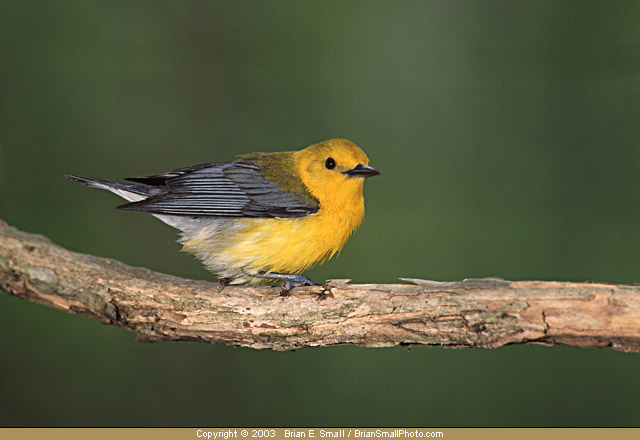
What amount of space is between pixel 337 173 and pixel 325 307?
881 millimetres

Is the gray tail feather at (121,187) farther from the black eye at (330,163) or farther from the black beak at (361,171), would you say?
the black beak at (361,171)

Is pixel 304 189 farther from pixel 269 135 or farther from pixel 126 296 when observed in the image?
pixel 269 135

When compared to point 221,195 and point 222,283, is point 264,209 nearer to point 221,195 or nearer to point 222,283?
point 221,195

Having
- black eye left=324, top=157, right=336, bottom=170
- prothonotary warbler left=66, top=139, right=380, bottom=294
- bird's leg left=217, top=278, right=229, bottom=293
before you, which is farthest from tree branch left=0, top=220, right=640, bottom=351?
black eye left=324, top=157, right=336, bottom=170

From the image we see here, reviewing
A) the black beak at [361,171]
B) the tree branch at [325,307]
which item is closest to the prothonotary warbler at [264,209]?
the black beak at [361,171]

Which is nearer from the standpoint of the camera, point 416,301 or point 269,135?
point 416,301

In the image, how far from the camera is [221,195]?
11.0 feet

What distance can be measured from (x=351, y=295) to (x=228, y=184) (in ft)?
3.78

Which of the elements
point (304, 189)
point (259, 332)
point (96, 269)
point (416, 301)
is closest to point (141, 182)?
→ point (96, 269)

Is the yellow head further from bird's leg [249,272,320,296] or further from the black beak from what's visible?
bird's leg [249,272,320,296]

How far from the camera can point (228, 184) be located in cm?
344

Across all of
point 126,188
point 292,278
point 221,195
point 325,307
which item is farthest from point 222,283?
point 126,188

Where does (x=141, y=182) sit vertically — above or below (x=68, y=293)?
above

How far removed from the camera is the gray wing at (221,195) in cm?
321
